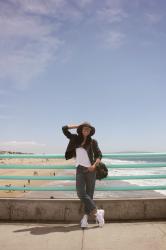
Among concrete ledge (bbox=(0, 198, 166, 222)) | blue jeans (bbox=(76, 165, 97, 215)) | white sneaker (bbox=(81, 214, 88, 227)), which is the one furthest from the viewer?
concrete ledge (bbox=(0, 198, 166, 222))

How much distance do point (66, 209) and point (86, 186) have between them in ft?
2.22

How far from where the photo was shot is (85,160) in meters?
5.94

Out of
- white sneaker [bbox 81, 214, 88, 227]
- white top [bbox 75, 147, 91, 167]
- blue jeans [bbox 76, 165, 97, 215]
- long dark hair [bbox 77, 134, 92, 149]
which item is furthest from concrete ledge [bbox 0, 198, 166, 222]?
long dark hair [bbox 77, 134, 92, 149]

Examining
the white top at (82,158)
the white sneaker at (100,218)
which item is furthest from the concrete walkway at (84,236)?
the white top at (82,158)

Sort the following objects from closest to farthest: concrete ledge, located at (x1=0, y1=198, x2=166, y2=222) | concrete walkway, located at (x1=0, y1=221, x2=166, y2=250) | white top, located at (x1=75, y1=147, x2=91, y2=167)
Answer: concrete walkway, located at (x1=0, y1=221, x2=166, y2=250)
white top, located at (x1=75, y1=147, x2=91, y2=167)
concrete ledge, located at (x1=0, y1=198, x2=166, y2=222)

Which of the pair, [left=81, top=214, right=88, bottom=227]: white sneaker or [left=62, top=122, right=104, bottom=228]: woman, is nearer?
[left=81, top=214, right=88, bottom=227]: white sneaker

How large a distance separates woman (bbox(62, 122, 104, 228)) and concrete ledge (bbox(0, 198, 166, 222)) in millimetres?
492

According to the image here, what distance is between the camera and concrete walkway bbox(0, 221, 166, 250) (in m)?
4.73

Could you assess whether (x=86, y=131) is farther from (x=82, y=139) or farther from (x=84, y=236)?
(x=84, y=236)

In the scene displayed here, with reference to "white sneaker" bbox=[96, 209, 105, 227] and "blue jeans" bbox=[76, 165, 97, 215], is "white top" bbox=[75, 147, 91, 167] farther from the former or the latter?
"white sneaker" bbox=[96, 209, 105, 227]

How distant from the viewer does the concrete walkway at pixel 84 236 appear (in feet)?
15.5

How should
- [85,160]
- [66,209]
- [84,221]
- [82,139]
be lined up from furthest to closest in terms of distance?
1. [66,209]
2. [82,139]
3. [85,160]
4. [84,221]

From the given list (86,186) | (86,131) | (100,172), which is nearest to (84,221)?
(86,186)

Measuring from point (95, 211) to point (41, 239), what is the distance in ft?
3.79
